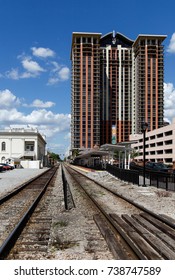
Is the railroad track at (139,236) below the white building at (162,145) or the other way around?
below

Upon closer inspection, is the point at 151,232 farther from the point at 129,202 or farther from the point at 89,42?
the point at 89,42

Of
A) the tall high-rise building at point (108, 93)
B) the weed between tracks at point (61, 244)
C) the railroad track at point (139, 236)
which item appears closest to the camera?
the railroad track at point (139, 236)

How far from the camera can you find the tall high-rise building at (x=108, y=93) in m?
178

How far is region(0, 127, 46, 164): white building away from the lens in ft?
336

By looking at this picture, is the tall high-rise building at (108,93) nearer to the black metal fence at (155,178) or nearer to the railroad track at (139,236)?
the black metal fence at (155,178)

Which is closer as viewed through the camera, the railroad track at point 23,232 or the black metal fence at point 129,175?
the railroad track at point 23,232

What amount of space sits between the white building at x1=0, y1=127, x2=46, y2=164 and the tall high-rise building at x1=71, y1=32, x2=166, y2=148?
69.1 metres

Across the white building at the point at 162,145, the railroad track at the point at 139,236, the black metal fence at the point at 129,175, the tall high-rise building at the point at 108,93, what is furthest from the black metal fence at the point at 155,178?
the tall high-rise building at the point at 108,93

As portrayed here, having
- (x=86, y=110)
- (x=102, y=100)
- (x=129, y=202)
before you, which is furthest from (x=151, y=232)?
(x=102, y=100)

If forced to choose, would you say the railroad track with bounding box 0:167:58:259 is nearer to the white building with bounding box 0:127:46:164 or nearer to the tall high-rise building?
the white building with bounding box 0:127:46:164

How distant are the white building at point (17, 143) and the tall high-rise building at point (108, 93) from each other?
6911 centimetres

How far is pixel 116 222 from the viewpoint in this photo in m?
9.30
